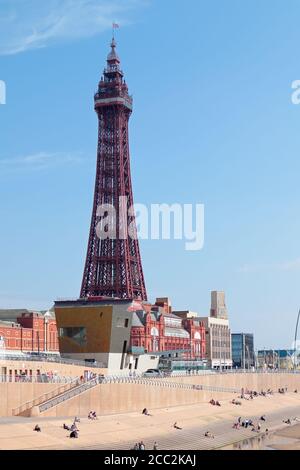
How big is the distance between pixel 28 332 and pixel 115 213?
35525mm

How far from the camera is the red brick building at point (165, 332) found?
123562 mm

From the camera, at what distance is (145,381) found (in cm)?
6938

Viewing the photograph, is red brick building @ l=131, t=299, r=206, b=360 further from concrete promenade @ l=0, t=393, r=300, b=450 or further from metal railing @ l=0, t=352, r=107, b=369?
concrete promenade @ l=0, t=393, r=300, b=450

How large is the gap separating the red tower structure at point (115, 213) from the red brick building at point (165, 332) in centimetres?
691

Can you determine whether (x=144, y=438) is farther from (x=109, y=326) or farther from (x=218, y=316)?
(x=218, y=316)

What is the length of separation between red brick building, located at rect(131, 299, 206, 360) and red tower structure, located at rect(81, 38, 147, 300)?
272 inches

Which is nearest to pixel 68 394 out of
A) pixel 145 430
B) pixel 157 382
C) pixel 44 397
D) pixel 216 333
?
pixel 44 397

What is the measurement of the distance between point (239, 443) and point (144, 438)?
935cm

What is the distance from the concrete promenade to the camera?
45.7 m

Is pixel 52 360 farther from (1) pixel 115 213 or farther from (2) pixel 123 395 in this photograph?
(1) pixel 115 213

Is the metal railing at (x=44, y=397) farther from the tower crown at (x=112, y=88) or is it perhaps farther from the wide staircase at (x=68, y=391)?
the tower crown at (x=112, y=88)

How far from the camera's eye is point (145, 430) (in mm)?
56500

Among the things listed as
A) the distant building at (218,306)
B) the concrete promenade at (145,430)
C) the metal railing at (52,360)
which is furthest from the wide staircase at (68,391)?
the distant building at (218,306)
